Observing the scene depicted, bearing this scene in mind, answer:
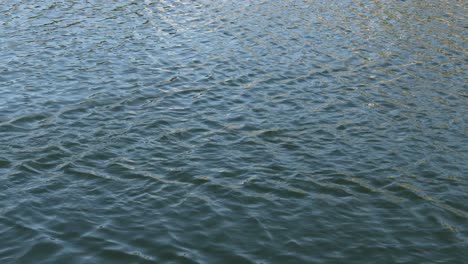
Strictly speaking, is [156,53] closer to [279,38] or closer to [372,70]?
[279,38]

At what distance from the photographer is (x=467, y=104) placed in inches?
1214

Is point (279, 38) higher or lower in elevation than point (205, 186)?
Result: higher

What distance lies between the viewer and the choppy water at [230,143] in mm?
18625

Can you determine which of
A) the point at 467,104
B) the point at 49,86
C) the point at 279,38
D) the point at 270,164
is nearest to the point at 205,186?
the point at 270,164

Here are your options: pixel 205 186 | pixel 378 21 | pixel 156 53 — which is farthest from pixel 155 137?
pixel 378 21

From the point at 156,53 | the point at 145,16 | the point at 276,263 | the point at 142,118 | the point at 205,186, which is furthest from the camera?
the point at 145,16

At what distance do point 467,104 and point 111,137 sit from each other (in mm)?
18987

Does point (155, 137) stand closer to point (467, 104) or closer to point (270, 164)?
point (270, 164)

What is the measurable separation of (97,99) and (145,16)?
19.9m

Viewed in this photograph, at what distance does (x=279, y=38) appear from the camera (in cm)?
4234

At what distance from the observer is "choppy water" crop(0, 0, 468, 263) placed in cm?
1862

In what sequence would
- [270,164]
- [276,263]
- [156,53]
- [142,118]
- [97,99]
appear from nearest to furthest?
1. [276,263]
2. [270,164]
3. [142,118]
4. [97,99]
5. [156,53]

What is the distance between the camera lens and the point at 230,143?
25438mm

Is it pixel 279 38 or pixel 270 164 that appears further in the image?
pixel 279 38
